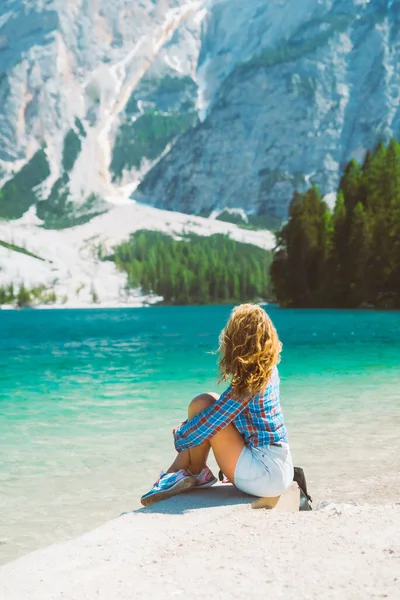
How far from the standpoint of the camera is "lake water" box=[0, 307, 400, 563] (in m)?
9.12

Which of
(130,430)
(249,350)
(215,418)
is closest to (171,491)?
(215,418)

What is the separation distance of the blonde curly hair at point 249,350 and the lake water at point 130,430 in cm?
281

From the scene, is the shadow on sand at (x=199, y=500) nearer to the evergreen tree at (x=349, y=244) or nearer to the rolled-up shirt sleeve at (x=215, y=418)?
the rolled-up shirt sleeve at (x=215, y=418)

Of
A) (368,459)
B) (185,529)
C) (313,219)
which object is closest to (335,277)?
(313,219)

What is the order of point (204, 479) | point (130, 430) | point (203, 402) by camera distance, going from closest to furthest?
point (203, 402) → point (204, 479) → point (130, 430)

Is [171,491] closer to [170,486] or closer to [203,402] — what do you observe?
[170,486]

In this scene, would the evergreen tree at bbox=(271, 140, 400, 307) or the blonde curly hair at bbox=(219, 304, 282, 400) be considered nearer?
the blonde curly hair at bbox=(219, 304, 282, 400)

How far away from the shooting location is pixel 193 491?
741cm

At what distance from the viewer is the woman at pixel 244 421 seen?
674 cm

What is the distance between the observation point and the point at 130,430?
47.2 feet

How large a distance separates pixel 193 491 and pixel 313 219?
90.0 m

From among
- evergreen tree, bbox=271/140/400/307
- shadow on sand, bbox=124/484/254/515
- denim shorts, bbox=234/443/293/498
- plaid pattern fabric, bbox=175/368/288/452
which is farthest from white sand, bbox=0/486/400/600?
evergreen tree, bbox=271/140/400/307

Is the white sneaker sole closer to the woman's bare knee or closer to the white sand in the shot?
the white sand

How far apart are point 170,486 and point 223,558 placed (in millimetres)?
1965
